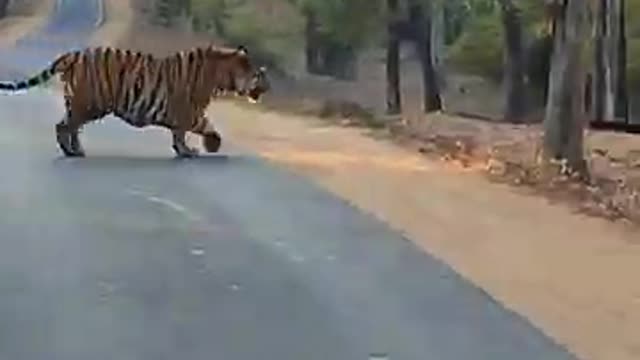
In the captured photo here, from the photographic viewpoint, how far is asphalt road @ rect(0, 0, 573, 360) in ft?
26.5

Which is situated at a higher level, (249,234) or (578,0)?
(578,0)

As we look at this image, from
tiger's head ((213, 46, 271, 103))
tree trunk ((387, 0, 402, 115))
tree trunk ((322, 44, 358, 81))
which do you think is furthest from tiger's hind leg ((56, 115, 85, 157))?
tree trunk ((322, 44, 358, 81))

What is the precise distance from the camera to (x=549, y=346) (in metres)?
A: 8.12

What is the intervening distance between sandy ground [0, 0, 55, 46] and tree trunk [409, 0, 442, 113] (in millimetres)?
22801

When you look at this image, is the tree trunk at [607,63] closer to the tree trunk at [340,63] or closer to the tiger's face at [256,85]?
the tiger's face at [256,85]

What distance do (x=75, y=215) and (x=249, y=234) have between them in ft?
5.75

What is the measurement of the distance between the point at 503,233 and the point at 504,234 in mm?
63

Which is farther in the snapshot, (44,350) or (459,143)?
(459,143)

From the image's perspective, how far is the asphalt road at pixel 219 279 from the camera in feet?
26.5

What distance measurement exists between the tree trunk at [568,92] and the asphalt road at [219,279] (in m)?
3.19

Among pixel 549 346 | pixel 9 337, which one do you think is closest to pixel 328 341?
pixel 549 346

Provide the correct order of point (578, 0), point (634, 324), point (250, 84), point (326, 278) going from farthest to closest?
point (250, 84) → point (578, 0) → point (326, 278) → point (634, 324)

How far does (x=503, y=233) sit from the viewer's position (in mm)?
12555

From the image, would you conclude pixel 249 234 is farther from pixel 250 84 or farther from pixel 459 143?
pixel 459 143
